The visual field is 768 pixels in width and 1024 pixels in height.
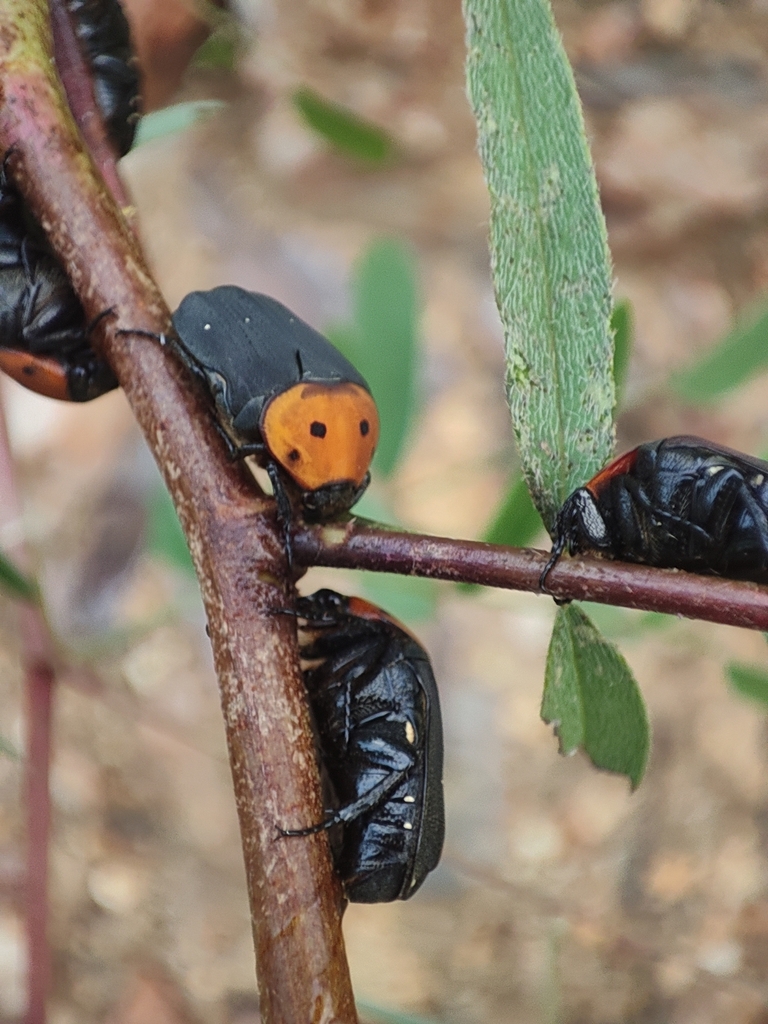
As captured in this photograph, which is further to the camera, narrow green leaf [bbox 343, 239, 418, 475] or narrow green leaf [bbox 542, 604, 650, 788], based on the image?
narrow green leaf [bbox 343, 239, 418, 475]

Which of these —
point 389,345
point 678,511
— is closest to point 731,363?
point 389,345

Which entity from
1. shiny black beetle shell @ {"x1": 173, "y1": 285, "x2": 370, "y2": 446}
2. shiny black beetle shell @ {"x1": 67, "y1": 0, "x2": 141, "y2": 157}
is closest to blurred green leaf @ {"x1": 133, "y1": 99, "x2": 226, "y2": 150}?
shiny black beetle shell @ {"x1": 67, "y1": 0, "x2": 141, "y2": 157}

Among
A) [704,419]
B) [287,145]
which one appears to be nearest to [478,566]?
[704,419]

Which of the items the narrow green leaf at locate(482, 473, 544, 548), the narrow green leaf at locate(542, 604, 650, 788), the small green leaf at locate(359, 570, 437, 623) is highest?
the small green leaf at locate(359, 570, 437, 623)

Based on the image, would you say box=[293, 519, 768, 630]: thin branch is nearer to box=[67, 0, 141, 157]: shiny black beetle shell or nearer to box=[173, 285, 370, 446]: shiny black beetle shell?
box=[173, 285, 370, 446]: shiny black beetle shell

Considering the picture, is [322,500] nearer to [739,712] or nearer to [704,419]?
[739,712]

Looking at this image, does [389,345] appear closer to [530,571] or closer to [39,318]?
[39,318]
